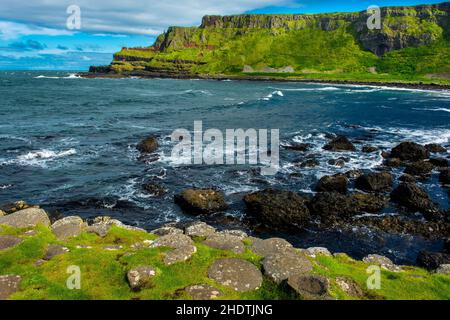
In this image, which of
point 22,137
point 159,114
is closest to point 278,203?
point 22,137

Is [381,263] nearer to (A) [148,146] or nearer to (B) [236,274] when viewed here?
(B) [236,274]

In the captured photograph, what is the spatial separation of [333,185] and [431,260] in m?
12.1

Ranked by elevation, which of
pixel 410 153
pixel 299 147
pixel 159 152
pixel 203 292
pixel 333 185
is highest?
pixel 299 147

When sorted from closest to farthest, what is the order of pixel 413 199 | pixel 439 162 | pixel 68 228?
pixel 68 228
pixel 413 199
pixel 439 162

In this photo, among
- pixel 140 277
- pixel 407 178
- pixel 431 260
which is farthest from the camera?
pixel 407 178

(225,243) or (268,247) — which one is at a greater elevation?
(225,243)

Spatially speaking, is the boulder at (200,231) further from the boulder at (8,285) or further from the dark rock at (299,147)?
the dark rock at (299,147)

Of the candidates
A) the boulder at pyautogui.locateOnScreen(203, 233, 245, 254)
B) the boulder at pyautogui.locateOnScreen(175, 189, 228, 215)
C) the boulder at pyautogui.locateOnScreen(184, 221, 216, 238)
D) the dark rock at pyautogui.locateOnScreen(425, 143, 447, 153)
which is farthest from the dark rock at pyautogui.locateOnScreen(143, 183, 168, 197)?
the dark rock at pyautogui.locateOnScreen(425, 143, 447, 153)

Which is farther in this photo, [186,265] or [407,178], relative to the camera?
[407,178]

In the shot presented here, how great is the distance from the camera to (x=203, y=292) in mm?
10672

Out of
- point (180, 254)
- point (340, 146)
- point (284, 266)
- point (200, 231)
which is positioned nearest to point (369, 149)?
point (340, 146)

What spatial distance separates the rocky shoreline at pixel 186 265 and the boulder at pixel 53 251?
0.04 m
